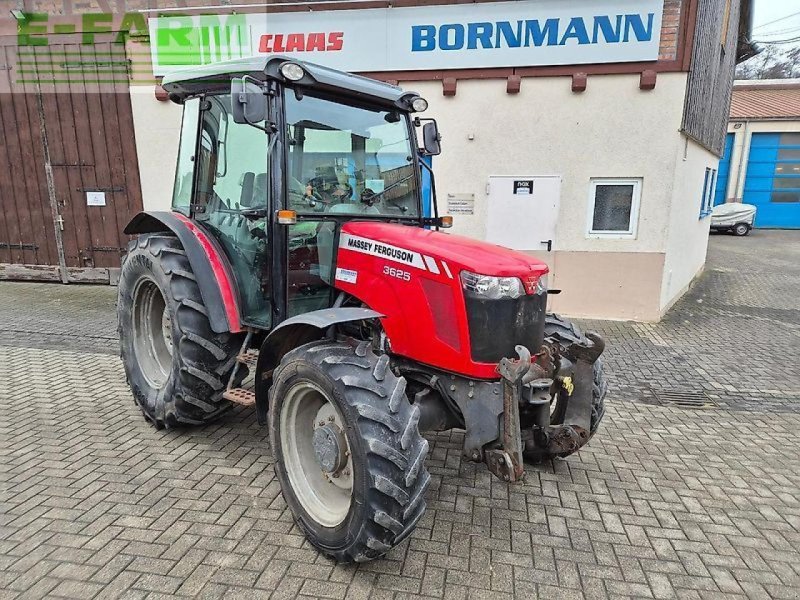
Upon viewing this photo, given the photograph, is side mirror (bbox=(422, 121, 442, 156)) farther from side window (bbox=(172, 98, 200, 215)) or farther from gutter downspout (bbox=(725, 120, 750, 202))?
gutter downspout (bbox=(725, 120, 750, 202))

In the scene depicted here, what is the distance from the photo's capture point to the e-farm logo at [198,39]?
738cm

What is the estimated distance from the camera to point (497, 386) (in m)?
2.53

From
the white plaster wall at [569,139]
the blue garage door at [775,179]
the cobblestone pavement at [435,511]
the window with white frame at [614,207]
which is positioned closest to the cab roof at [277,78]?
the cobblestone pavement at [435,511]

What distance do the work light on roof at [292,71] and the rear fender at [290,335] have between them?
1227 mm

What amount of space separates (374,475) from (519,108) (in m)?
6.08

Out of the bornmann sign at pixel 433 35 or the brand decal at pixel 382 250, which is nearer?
the brand decal at pixel 382 250

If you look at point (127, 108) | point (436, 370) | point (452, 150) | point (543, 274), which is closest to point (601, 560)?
point (436, 370)

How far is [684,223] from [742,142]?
1512cm

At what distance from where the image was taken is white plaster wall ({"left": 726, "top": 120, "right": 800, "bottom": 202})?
19.4 m

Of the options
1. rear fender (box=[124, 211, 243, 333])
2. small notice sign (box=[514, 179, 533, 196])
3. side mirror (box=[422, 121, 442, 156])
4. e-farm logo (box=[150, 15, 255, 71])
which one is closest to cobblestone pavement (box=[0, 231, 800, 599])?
rear fender (box=[124, 211, 243, 333])

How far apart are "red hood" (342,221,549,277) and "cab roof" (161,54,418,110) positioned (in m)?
0.80

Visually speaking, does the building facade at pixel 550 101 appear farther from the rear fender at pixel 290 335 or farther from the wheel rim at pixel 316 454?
the wheel rim at pixel 316 454

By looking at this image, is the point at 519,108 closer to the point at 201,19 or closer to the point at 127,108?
the point at 201,19

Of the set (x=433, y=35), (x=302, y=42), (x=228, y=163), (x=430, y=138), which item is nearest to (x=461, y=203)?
(x=433, y=35)
